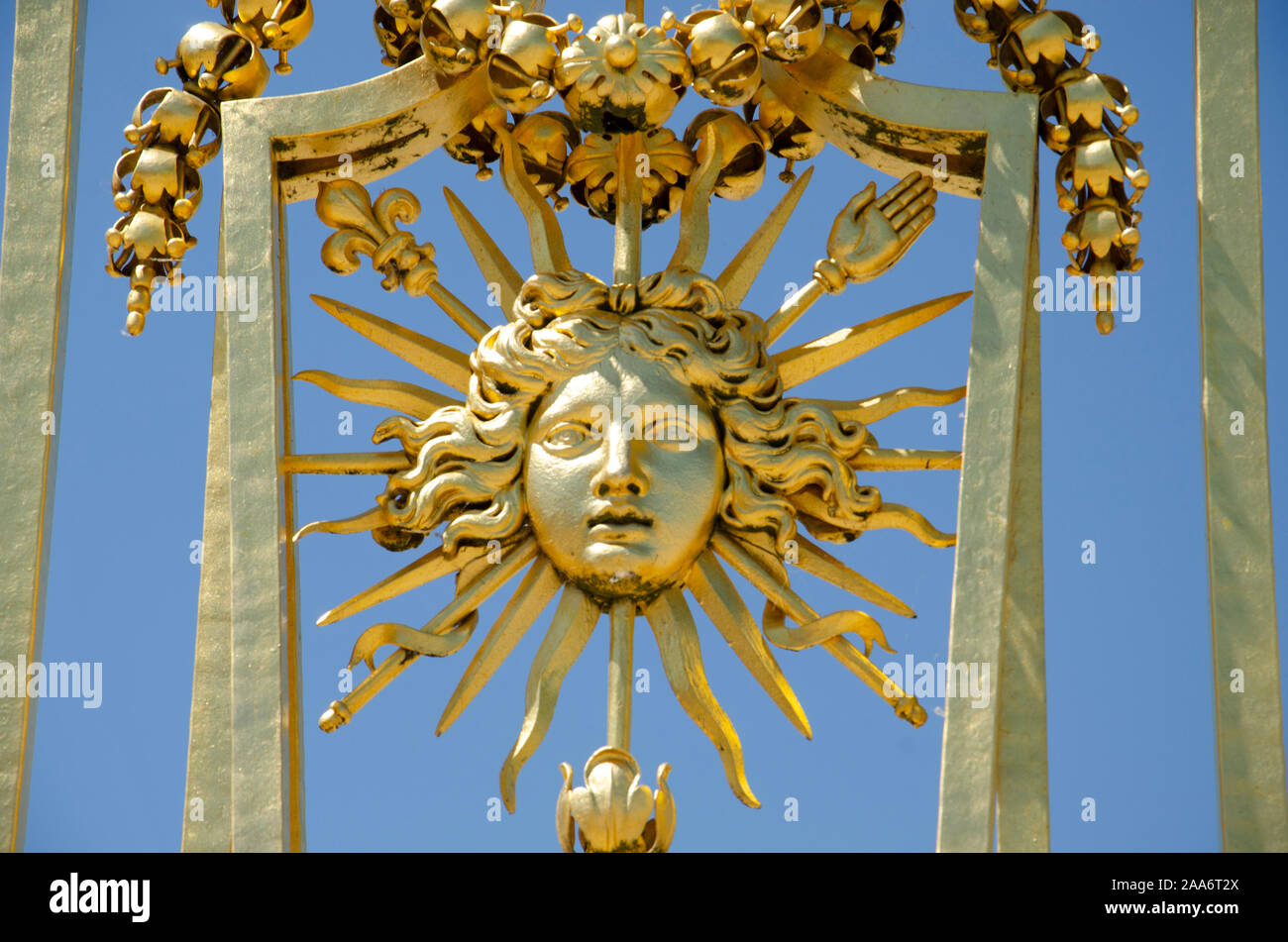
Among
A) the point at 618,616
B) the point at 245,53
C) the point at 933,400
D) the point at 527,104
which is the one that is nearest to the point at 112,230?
the point at 245,53

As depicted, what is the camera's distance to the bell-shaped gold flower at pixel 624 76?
21.6ft

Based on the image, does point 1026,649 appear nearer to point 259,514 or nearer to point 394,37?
point 259,514

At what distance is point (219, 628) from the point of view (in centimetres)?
654

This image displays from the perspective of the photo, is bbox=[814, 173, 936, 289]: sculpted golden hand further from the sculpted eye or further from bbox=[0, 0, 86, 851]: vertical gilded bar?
bbox=[0, 0, 86, 851]: vertical gilded bar

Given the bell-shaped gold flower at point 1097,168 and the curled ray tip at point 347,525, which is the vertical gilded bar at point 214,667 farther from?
the bell-shaped gold flower at point 1097,168

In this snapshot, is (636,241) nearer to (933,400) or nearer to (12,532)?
(933,400)

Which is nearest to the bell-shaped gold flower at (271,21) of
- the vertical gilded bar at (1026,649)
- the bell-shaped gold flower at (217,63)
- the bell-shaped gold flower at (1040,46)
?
the bell-shaped gold flower at (217,63)

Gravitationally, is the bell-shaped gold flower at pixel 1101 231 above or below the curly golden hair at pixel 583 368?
above

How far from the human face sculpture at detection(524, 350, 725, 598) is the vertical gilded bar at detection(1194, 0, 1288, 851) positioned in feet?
3.42

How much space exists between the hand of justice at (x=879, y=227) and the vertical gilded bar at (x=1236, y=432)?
594 mm

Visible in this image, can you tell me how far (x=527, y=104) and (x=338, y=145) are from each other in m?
0.43

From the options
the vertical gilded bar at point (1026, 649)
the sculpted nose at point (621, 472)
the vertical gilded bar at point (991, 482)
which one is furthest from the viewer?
the sculpted nose at point (621, 472)

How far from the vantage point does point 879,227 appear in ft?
21.7

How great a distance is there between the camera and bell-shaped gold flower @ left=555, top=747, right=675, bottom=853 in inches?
241
